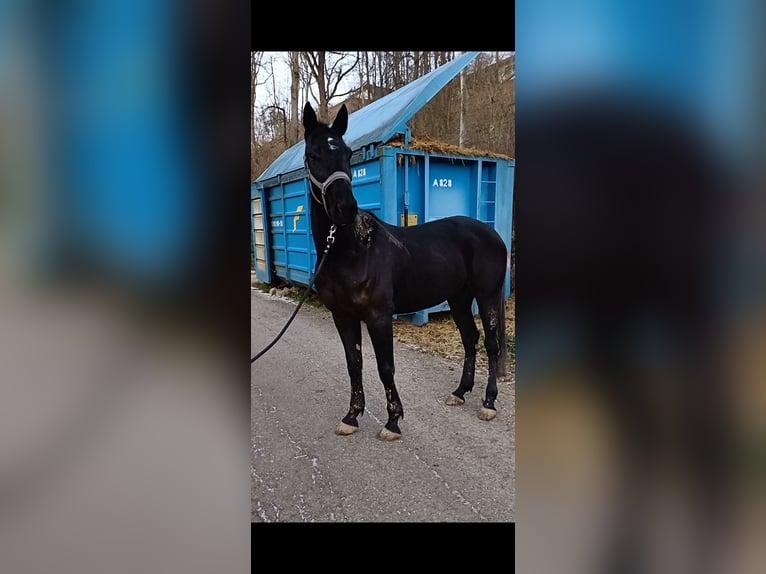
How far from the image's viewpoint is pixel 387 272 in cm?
237

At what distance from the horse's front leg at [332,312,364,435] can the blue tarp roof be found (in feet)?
2.68

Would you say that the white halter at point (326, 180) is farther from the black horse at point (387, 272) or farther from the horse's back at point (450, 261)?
the horse's back at point (450, 261)

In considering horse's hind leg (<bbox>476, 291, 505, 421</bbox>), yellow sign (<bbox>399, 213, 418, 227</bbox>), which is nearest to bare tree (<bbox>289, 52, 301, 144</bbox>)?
yellow sign (<bbox>399, 213, 418, 227</bbox>)

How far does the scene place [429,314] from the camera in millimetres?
2633

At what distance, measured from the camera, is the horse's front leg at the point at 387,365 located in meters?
2.34

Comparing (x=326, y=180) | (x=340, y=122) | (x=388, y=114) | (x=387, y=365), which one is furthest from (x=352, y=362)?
(x=388, y=114)

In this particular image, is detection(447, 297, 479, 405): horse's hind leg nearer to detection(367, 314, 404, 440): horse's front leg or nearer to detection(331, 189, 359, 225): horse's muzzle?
detection(367, 314, 404, 440): horse's front leg

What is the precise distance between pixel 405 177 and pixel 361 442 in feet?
4.47
